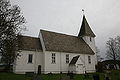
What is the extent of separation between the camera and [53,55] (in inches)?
1203

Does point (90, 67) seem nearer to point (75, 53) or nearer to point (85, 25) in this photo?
point (75, 53)

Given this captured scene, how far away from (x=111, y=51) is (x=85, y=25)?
2380cm

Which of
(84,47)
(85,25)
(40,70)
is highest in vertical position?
(85,25)

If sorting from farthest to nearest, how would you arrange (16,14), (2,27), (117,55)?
1. (117,55)
2. (16,14)
3. (2,27)

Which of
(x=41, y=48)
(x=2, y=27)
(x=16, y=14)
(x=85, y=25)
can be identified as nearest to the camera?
(x=2, y=27)

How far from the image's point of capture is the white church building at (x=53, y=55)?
28.2 metres

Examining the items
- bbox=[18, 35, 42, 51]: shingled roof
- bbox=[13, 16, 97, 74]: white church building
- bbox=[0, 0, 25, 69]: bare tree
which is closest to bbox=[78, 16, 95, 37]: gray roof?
bbox=[13, 16, 97, 74]: white church building

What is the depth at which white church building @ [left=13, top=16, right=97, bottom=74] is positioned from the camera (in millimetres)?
28219

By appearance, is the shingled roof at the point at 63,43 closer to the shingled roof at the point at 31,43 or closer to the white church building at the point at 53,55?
the white church building at the point at 53,55

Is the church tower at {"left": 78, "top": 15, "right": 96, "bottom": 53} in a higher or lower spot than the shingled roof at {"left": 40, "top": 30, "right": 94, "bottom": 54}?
higher

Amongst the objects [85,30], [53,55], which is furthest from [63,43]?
[85,30]

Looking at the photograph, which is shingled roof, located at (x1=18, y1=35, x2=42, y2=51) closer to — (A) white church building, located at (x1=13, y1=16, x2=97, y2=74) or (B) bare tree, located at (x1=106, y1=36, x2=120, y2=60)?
(A) white church building, located at (x1=13, y1=16, x2=97, y2=74)

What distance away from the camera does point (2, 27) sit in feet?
69.9

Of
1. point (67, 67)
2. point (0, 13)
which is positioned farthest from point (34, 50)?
point (0, 13)
